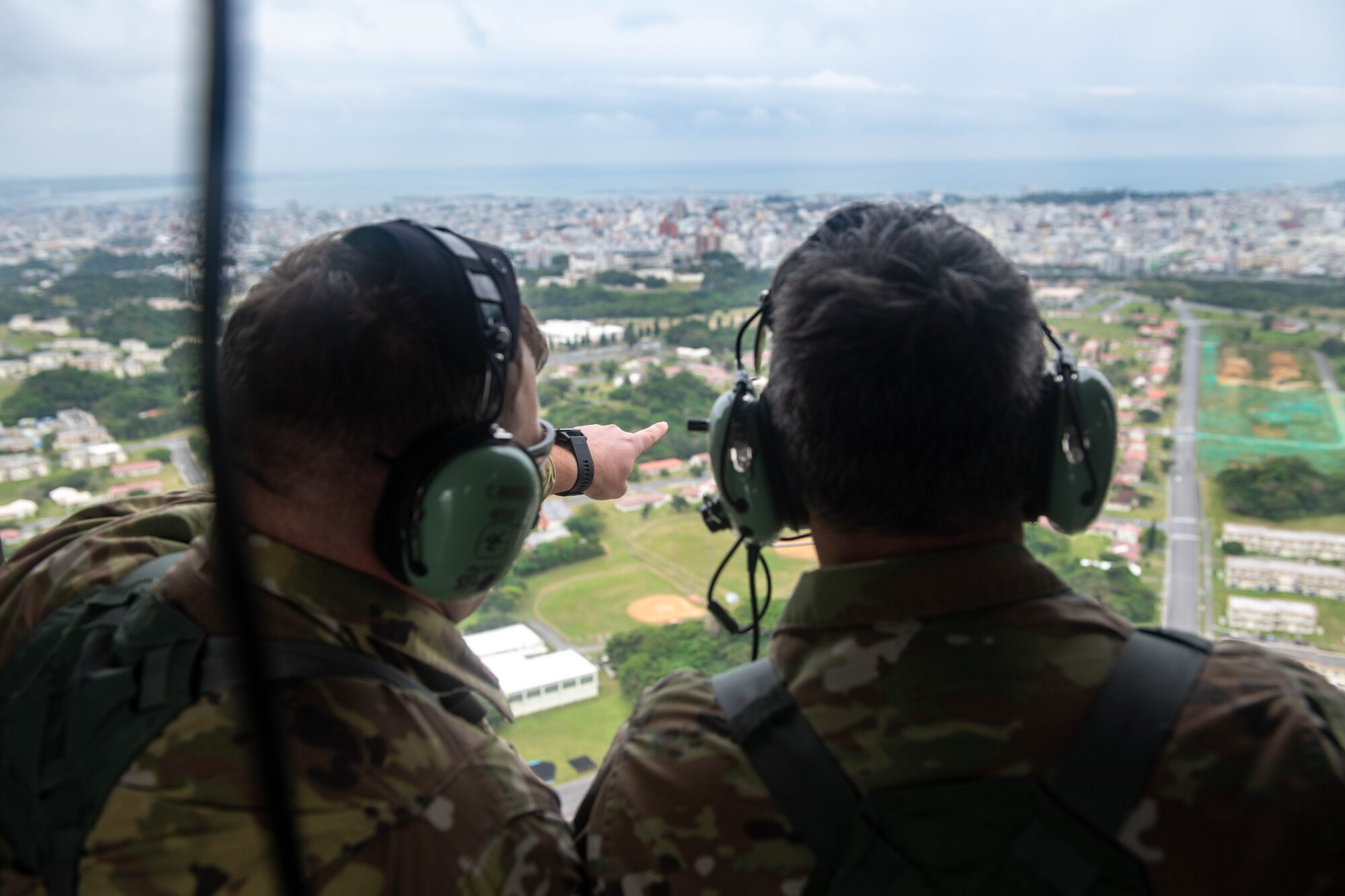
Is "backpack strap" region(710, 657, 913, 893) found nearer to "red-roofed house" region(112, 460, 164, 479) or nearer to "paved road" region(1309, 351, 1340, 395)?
"red-roofed house" region(112, 460, 164, 479)

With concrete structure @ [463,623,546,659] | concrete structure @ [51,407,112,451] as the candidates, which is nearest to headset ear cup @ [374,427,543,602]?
concrete structure @ [463,623,546,659]

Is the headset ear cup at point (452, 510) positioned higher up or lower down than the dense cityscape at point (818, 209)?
lower down

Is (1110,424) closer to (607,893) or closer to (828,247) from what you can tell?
(828,247)

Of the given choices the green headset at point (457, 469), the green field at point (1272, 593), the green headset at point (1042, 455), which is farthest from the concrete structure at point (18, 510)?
the green field at point (1272, 593)

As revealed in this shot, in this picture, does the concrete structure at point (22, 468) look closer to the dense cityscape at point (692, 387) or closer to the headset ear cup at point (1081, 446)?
the dense cityscape at point (692, 387)

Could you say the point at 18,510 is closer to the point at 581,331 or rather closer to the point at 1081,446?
the point at 581,331
